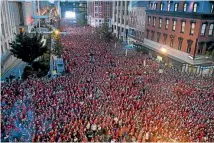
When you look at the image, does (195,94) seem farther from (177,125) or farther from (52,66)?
(52,66)

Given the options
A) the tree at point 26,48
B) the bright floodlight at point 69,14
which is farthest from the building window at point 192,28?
the bright floodlight at point 69,14

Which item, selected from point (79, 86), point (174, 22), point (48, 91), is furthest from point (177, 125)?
point (174, 22)

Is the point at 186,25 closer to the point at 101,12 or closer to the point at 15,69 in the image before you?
the point at 15,69

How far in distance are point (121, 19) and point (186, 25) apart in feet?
87.6

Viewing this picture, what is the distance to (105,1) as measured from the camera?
74625mm

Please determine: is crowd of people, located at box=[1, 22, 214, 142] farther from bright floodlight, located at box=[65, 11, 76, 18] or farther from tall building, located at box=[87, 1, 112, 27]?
bright floodlight, located at box=[65, 11, 76, 18]

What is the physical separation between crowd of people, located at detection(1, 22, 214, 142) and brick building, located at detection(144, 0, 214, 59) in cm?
560

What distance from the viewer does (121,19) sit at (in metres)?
53.1

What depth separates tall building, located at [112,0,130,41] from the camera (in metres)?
50.2

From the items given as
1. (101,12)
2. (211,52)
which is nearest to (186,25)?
(211,52)

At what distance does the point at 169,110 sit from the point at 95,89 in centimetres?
706

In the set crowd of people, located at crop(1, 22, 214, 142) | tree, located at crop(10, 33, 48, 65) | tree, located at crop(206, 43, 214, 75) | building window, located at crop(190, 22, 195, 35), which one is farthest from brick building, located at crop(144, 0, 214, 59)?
tree, located at crop(10, 33, 48, 65)

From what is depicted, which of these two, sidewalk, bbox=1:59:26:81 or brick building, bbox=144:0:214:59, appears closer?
brick building, bbox=144:0:214:59

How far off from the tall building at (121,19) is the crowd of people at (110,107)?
92.1 feet
